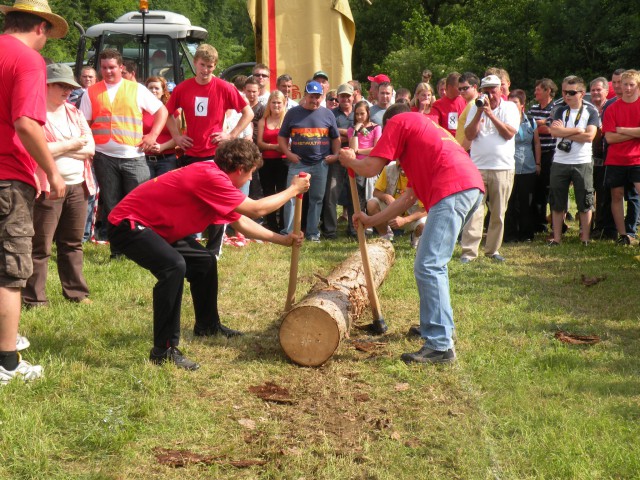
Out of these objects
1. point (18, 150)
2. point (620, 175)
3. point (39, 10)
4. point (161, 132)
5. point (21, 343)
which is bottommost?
point (21, 343)

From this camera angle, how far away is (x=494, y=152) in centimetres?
1050

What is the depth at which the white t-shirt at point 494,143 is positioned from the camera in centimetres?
1050

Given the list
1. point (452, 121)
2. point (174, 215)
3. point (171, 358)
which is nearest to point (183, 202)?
point (174, 215)

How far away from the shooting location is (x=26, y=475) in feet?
14.0

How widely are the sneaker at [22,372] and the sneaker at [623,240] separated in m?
8.38

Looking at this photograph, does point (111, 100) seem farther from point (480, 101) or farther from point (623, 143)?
point (623, 143)

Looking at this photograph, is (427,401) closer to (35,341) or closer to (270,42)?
(35,341)

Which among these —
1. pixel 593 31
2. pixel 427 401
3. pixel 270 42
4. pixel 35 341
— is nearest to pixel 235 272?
pixel 35 341

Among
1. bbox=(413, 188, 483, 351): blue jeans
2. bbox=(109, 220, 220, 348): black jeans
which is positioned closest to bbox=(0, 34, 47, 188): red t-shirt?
bbox=(109, 220, 220, 348): black jeans

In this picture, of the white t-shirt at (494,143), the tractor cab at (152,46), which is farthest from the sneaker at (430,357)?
the tractor cab at (152,46)

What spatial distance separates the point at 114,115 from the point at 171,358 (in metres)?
4.56

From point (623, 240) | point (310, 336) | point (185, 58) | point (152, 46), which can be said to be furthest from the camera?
point (185, 58)

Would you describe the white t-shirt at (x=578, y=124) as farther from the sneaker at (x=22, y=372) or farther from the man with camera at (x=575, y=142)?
the sneaker at (x=22, y=372)

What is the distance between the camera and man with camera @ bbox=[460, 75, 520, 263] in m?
10.4
